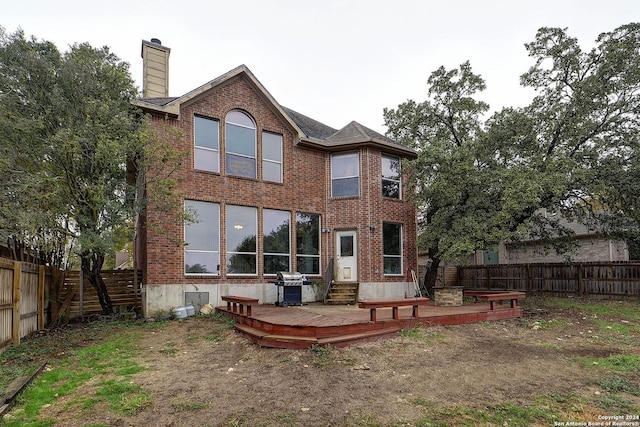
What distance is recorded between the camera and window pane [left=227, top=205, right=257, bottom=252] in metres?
11.9

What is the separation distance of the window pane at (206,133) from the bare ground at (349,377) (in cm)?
586

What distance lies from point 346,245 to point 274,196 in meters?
3.09

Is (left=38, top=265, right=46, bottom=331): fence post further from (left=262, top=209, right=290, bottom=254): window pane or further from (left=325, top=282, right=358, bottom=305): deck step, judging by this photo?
(left=325, top=282, right=358, bottom=305): deck step

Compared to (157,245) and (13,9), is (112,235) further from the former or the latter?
(13,9)

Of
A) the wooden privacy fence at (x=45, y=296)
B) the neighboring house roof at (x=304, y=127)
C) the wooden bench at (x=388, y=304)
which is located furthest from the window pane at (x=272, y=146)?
the wooden bench at (x=388, y=304)

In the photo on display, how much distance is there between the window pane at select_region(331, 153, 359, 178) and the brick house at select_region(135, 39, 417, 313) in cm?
4

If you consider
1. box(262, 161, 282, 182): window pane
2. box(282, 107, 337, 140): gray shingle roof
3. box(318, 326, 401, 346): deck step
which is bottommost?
box(318, 326, 401, 346): deck step

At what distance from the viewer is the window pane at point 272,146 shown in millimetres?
12956

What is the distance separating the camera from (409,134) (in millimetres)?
16172

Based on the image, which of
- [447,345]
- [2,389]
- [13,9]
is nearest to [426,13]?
[447,345]

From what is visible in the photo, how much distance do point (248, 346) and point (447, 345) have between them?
12.1 ft

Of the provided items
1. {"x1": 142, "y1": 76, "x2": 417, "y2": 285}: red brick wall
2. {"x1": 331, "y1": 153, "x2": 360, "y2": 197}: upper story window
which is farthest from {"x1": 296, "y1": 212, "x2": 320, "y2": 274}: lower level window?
{"x1": 331, "y1": 153, "x2": 360, "y2": 197}: upper story window

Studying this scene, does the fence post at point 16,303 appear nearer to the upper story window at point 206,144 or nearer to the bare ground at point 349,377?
the bare ground at point 349,377

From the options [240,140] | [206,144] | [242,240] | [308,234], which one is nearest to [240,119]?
[240,140]
